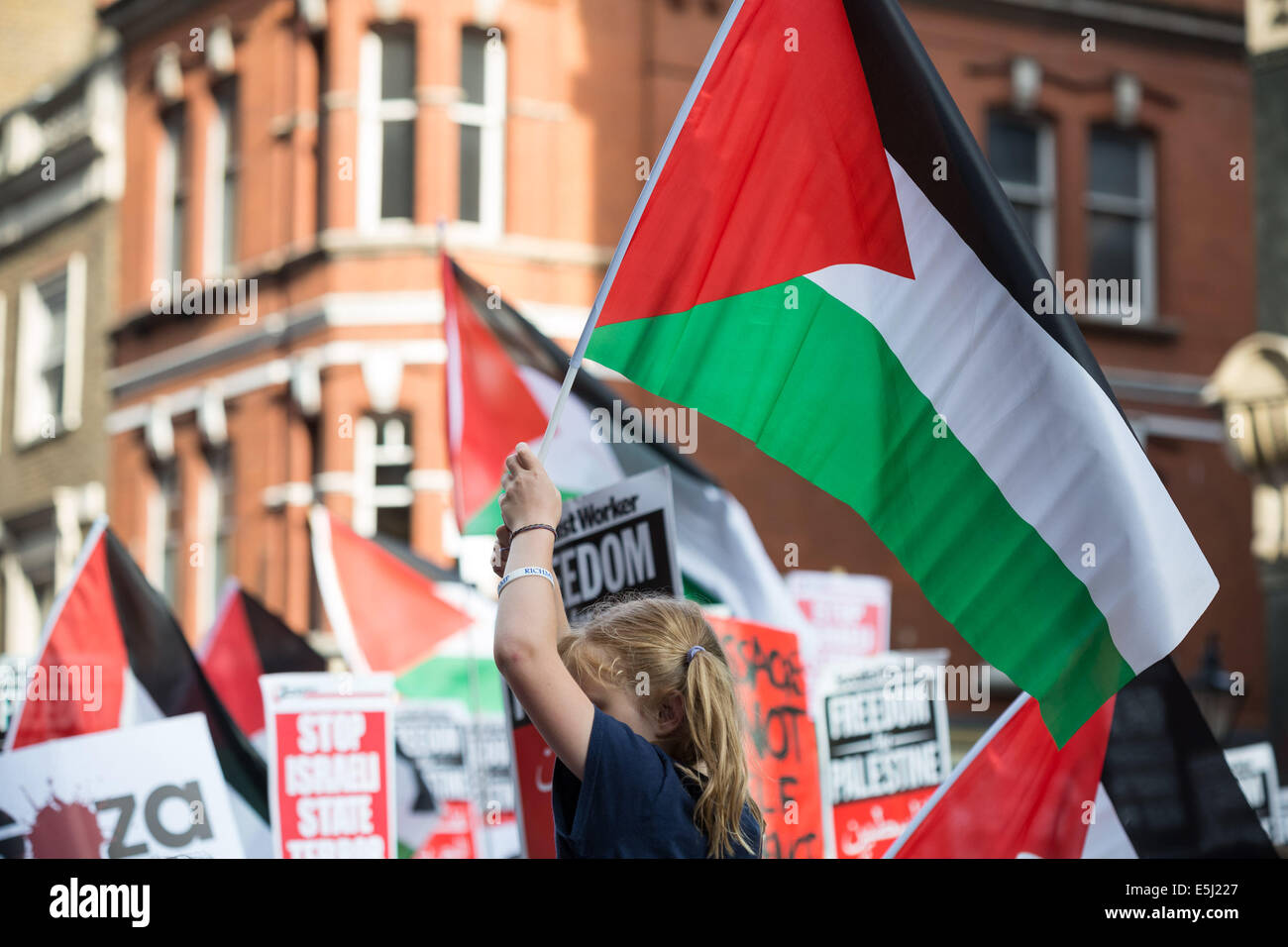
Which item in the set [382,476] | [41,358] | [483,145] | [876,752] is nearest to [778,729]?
[876,752]

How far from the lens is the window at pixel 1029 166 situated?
15.8 metres

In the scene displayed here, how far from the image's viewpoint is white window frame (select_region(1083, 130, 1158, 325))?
53.1 ft

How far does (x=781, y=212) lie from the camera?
3.71m

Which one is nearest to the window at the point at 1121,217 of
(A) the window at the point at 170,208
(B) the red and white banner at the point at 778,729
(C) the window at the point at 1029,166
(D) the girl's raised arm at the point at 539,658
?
(C) the window at the point at 1029,166

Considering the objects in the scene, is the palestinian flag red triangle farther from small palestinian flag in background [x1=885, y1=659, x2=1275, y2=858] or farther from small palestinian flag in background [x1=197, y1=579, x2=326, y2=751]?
small palestinian flag in background [x1=885, y1=659, x2=1275, y2=858]

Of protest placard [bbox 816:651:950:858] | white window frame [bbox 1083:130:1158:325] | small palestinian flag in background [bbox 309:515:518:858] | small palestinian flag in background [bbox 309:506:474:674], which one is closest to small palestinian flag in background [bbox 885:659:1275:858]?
protest placard [bbox 816:651:950:858]

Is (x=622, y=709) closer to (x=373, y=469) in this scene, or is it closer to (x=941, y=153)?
(x=941, y=153)

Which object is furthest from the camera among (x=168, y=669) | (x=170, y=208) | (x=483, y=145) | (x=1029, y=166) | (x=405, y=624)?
(x=1029, y=166)

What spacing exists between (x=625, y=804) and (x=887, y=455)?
4.79 feet

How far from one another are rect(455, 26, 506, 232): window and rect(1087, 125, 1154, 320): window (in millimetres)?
5444

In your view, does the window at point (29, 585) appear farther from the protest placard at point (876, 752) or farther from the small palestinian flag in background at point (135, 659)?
the protest placard at point (876, 752)

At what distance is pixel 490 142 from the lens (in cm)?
1416
